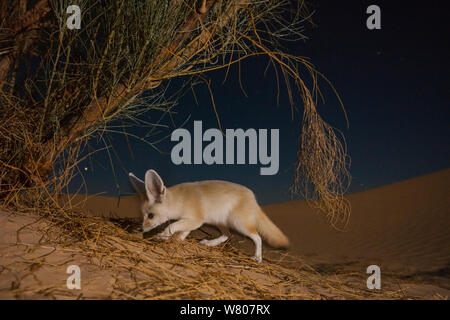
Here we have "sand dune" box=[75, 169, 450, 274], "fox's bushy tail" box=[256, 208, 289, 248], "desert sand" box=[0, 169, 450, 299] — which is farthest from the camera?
"sand dune" box=[75, 169, 450, 274]

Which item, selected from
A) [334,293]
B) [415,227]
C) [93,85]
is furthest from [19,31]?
[415,227]

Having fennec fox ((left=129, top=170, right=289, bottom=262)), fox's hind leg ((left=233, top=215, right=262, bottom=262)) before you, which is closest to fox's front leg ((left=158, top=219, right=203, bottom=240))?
fennec fox ((left=129, top=170, right=289, bottom=262))

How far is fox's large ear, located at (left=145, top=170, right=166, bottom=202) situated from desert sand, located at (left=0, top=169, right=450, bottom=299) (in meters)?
0.39

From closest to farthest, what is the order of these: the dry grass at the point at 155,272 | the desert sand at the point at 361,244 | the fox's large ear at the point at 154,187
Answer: the dry grass at the point at 155,272, the desert sand at the point at 361,244, the fox's large ear at the point at 154,187

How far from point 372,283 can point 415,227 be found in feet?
34.1

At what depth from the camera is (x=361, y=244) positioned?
1102 centimetres

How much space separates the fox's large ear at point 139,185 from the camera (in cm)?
382

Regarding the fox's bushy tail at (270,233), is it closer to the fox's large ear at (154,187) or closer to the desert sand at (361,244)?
the desert sand at (361,244)

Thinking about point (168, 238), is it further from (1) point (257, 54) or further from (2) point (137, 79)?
(1) point (257, 54)

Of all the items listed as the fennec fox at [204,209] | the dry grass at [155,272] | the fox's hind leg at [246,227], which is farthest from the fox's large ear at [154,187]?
the fox's hind leg at [246,227]

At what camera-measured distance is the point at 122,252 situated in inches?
98.0

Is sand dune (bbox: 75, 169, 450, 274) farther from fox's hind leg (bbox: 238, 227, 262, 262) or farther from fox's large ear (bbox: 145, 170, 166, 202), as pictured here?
fox's hind leg (bbox: 238, 227, 262, 262)

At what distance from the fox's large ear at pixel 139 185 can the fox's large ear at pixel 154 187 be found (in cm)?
16

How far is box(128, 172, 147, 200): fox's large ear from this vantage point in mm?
3820
